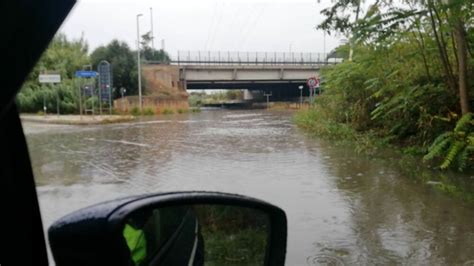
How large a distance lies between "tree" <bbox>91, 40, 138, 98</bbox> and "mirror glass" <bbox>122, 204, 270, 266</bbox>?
1774 inches

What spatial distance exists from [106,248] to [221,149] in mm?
13040

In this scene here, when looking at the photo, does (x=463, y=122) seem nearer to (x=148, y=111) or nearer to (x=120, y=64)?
(x=148, y=111)

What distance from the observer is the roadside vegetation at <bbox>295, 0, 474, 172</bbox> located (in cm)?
904

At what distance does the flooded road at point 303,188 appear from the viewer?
498 centimetres

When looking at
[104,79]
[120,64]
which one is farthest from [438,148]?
[120,64]

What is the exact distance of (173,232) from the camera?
147 centimetres

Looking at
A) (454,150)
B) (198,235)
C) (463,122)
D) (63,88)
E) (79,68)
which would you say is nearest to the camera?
(198,235)

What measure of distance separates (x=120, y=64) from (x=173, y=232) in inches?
1818

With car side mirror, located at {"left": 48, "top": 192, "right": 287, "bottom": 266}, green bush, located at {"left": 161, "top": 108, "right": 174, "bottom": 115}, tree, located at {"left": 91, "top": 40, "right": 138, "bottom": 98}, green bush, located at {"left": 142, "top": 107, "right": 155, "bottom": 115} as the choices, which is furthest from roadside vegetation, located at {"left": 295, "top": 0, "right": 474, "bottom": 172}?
tree, located at {"left": 91, "top": 40, "right": 138, "bottom": 98}

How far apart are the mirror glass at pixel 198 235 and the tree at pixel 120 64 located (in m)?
45.1

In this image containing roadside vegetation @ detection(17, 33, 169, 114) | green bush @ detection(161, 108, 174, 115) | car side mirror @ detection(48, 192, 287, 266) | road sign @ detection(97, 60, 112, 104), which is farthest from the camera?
green bush @ detection(161, 108, 174, 115)

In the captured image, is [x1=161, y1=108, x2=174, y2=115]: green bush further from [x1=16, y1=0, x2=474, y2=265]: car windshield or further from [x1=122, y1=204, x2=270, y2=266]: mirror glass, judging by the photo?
[x1=122, y1=204, x2=270, y2=266]: mirror glass

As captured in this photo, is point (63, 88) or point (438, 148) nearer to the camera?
point (438, 148)

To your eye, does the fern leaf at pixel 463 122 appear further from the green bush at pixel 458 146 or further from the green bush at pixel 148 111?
the green bush at pixel 148 111
